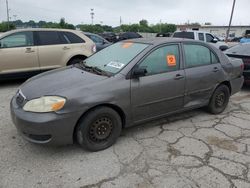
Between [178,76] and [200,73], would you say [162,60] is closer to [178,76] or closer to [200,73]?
[178,76]

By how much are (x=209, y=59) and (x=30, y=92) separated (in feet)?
10.3

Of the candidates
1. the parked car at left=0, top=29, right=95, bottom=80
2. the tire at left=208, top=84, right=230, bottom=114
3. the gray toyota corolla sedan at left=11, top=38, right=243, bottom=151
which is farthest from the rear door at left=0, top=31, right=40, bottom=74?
the tire at left=208, top=84, right=230, bottom=114

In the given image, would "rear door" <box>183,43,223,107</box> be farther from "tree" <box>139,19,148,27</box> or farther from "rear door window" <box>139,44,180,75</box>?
"tree" <box>139,19,148,27</box>

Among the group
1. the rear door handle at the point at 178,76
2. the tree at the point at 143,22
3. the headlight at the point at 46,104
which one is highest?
the tree at the point at 143,22

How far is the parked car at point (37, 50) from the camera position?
625 cm

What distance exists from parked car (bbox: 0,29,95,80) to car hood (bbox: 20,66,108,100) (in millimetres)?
3036

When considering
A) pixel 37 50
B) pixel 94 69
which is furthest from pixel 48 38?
pixel 94 69

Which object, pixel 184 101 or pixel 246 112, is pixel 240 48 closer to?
pixel 246 112

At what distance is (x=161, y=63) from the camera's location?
12.5 feet

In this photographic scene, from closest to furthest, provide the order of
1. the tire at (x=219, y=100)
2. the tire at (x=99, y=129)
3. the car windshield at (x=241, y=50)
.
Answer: the tire at (x=99, y=129), the tire at (x=219, y=100), the car windshield at (x=241, y=50)

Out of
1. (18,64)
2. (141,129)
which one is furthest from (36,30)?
(141,129)

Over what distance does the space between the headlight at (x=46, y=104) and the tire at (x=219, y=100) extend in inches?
116

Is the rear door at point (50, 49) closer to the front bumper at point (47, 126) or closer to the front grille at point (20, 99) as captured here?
the front grille at point (20, 99)

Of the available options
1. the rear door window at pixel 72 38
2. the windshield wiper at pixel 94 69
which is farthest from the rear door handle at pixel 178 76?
the rear door window at pixel 72 38
